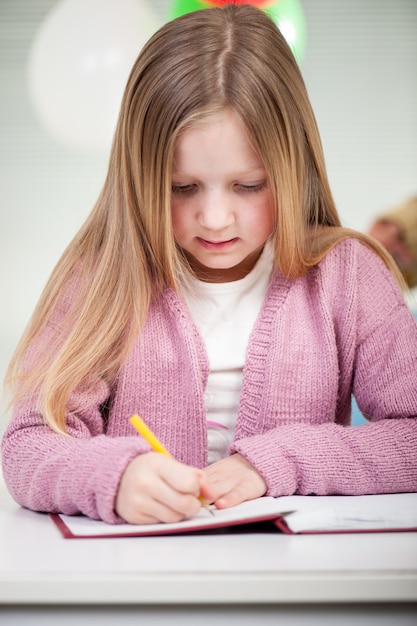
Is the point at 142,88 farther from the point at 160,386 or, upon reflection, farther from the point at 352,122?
the point at 352,122

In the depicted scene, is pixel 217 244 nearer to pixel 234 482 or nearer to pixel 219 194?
pixel 219 194

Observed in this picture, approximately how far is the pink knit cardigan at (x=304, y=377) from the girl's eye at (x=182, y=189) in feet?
0.46

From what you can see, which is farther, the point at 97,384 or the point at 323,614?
the point at 97,384

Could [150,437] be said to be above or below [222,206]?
below

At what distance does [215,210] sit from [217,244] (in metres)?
0.07

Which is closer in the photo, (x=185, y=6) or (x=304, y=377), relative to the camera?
(x=304, y=377)

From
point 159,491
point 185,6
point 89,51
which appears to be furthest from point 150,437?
point 89,51

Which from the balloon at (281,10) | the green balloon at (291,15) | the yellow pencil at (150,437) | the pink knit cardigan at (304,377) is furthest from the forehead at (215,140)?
the green balloon at (291,15)

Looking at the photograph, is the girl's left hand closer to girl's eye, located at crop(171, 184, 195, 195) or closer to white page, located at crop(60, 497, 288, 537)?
white page, located at crop(60, 497, 288, 537)

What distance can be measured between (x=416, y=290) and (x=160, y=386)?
1.92 metres

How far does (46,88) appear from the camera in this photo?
7.09ft

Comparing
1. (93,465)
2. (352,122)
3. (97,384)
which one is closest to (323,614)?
(93,465)

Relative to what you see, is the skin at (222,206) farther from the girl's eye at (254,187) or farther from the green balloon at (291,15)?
the green balloon at (291,15)

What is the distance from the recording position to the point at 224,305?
1153mm
